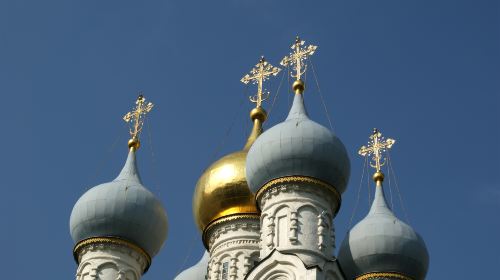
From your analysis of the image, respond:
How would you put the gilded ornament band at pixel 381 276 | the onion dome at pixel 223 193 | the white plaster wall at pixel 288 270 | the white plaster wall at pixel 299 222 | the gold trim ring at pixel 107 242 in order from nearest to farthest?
the white plaster wall at pixel 288 270
the white plaster wall at pixel 299 222
the gilded ornament band at pixel 381 276
the gold trim ring at pixel 107 242
the onion dome at pixel 223 193

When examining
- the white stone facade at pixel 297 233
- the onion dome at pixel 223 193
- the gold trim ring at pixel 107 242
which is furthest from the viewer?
the onion dome at pixel 223 193

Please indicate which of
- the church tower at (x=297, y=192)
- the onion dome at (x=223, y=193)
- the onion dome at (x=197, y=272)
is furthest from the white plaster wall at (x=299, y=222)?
the onion dome at (x=197, y=272)

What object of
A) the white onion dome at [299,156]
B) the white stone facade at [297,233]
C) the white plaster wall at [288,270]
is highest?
the white onion dome at [299,156]

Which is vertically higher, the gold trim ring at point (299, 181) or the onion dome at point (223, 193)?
the onion dome at point (223, 193)

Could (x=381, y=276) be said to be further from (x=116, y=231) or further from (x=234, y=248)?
(x=116, y=231)

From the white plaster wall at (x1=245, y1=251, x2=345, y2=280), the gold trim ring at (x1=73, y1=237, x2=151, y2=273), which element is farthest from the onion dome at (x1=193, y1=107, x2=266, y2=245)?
the white plaster wall at (x1=245, y1=251, x2=345, y2=280)

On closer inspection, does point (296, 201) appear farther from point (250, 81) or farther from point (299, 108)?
point (250, 81)

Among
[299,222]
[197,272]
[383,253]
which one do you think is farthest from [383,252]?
[197,272]

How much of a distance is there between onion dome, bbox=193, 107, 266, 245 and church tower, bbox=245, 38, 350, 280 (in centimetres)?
103

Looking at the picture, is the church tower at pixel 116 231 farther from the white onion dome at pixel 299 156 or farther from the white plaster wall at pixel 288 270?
the white plaster wall at pixel 288 270

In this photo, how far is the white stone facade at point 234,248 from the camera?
1838cm

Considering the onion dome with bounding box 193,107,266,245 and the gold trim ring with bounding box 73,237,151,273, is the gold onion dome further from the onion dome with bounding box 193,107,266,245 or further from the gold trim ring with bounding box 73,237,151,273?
the gold trim ring with bounding box 73,237,151,273

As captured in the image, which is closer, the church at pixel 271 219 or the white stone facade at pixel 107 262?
the church at pixel 271 219

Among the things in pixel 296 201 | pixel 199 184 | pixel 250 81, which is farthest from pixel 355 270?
pixel 250 81
